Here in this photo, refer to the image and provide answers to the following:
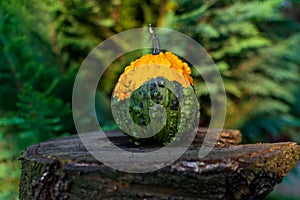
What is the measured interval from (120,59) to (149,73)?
913mm

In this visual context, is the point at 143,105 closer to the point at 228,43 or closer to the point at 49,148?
the point at 49,148

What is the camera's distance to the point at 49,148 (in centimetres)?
85

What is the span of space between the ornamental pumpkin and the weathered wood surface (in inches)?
4.3

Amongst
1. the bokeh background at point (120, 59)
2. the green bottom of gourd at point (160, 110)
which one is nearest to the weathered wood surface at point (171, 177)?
the green bottom of gourd at point (160, 110)

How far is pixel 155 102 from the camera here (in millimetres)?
848

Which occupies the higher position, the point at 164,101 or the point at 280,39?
the point at 280,39

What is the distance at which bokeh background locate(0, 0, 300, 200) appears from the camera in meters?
1.45

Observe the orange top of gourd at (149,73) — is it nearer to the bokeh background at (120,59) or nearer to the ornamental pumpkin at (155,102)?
the ornamental pumpkin at (155,102)

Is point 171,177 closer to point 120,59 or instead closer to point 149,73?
point 149,73

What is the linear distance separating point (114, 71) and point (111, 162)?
1053mm

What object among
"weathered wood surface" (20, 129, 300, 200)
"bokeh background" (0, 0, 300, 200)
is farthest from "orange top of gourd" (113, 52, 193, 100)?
"bokeh background" (0, 0, 300, 200)

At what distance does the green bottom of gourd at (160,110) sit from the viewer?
0.84 metres

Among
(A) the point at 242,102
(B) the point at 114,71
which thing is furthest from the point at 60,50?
(A) the point at 242,102

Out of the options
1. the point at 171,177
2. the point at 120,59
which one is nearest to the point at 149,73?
the point at 171,177
